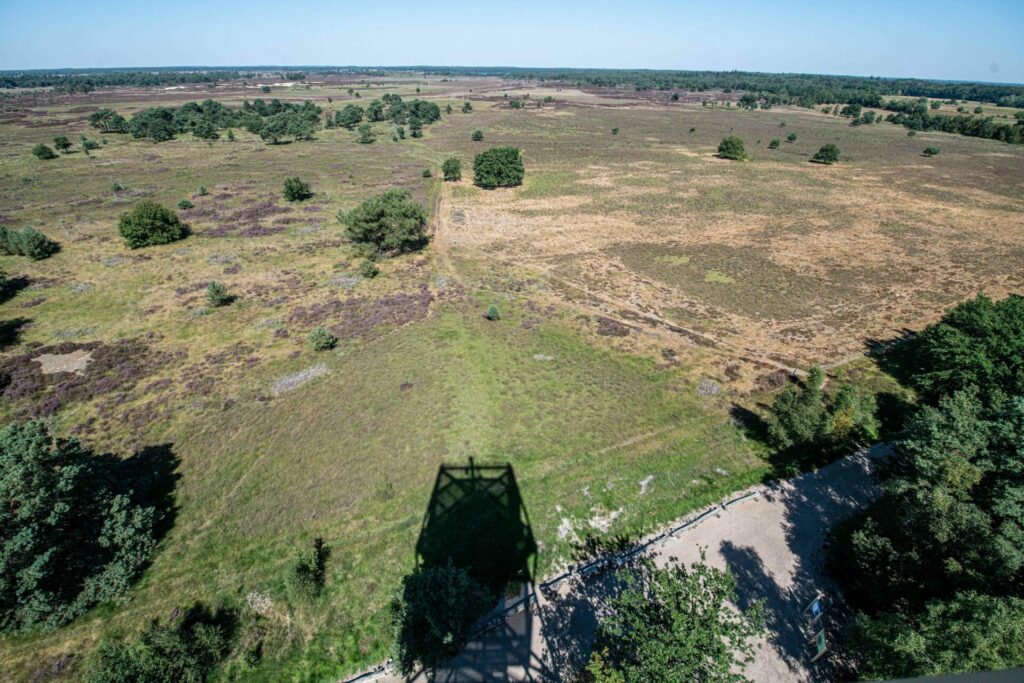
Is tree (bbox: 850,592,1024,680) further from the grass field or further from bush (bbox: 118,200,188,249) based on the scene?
A: bush (bbox: 118,200,188,249)

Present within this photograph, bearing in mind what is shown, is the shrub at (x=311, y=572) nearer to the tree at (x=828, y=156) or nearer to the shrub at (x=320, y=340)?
the shrub at (x=320, y=340)

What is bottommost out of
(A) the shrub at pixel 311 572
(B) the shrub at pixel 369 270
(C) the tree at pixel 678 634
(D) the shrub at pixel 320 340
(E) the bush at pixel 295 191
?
(A) the shrub at pixel 311 572

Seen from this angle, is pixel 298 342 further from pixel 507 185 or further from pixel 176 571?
pixel 507 185

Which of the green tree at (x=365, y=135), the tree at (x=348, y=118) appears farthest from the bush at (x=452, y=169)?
the tree at (x=348, y=118)

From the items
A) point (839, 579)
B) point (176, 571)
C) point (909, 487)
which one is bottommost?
point (176, 571)

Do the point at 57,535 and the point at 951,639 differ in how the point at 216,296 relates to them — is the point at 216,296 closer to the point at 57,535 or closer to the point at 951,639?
the point at 57,535

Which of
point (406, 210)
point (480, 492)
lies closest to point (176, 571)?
point (480, 492)

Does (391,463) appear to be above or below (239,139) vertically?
below
